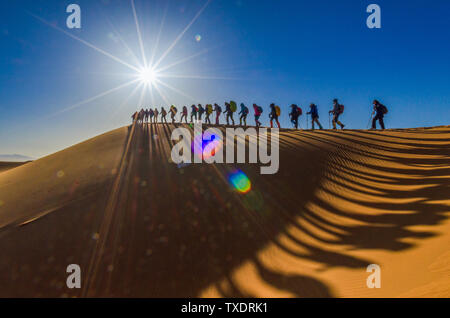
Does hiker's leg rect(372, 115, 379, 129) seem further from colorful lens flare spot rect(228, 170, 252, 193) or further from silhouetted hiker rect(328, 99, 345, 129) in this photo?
colorful lens flare spot rect(228, 170, 252, 193)

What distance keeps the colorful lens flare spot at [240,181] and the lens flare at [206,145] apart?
2057mm

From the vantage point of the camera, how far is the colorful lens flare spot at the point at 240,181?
7441mm

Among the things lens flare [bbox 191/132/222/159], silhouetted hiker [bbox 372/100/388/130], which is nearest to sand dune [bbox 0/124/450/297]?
lens flare [bbox 191/132/222/159]

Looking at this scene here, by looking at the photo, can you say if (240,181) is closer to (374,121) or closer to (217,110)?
(374,121)

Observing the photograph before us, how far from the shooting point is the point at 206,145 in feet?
38.5

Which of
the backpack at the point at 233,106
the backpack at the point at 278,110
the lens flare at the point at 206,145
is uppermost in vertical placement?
the backpack at the point at 233,106

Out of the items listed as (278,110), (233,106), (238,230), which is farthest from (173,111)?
(238,230)

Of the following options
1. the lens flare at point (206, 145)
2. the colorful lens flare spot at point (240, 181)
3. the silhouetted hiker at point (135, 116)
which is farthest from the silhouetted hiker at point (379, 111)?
the silhouetted hiker at point (135, 116)

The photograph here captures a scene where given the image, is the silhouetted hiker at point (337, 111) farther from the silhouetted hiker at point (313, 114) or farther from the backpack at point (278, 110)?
the backpack at point (278, 110)

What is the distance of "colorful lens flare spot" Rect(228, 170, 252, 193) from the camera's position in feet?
24.4
